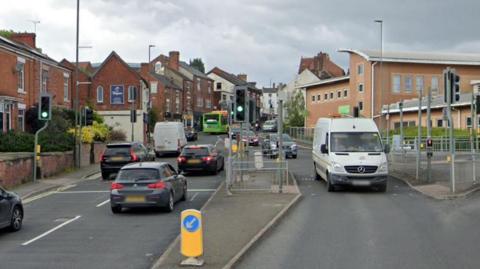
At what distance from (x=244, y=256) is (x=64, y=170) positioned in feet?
80.0

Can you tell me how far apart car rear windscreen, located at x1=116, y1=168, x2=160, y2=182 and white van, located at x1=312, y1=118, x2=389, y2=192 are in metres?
6.68

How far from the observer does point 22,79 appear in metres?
38.8

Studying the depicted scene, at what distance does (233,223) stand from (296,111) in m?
74.4

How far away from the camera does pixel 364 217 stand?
16.0 metres

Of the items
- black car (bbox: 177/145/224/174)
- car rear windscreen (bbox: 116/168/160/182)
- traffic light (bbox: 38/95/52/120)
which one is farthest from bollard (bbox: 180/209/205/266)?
black car (bbox: 177/145/224/174)

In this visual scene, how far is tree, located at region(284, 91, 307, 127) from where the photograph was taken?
87.4 m

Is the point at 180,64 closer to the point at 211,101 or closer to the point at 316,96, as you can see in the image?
the point at 211,101

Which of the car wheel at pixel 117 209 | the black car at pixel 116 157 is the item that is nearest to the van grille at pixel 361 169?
the car wheel at pixel 117 209

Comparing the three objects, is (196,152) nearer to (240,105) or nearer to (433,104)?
(240,105)

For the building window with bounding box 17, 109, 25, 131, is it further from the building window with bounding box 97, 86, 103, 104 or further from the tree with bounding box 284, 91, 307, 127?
the tree with bounding box 284, 91, 307, 127

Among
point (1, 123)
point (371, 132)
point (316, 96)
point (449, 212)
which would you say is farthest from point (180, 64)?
point (449, 212)

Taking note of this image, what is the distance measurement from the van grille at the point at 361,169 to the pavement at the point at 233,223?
216cm

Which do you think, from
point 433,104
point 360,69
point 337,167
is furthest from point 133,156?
point 360,69

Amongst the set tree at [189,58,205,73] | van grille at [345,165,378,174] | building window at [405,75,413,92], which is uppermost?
tree at [189,58,205,73]
